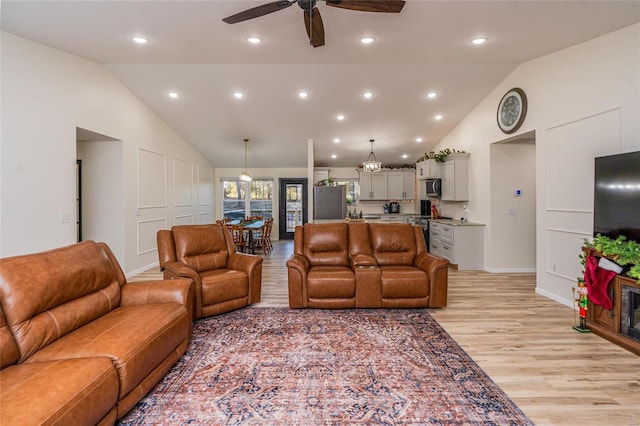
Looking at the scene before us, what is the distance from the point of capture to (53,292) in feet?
6.33

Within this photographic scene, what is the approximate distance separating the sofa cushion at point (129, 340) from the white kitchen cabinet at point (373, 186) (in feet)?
21.8

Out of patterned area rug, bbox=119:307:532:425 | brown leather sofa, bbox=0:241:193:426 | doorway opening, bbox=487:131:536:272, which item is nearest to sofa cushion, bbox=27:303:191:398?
brown leather sofa, bbox=0:241:193:426

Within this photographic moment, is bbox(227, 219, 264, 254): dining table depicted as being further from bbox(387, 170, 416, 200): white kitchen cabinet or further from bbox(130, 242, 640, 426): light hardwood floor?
bbox(387, 170, 416, 200): white kitchen cabinet

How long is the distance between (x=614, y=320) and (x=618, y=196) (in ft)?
3.73

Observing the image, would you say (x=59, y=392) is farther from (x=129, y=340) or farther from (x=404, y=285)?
(x=404, y=285)

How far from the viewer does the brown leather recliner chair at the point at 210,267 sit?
3.31 meters

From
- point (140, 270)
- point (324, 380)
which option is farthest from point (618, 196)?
point (140, 270)

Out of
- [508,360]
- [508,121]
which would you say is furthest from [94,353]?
[508,121]

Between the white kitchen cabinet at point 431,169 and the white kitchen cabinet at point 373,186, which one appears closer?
the white kitchen cabinet at point 431,169

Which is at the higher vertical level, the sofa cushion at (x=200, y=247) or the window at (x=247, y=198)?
the window at (x=247, y=198)

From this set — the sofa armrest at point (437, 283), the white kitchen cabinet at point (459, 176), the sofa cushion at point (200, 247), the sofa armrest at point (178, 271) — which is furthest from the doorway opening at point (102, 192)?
the white kitchen cabinet at point (459, 176)

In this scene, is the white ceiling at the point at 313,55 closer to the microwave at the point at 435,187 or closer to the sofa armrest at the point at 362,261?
the microwave at the point at 435,187

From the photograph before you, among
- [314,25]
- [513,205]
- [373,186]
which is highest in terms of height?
[314,25]

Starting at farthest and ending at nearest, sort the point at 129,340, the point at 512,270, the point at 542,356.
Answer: the point at 512,270 → the point at 542,356 → the point at 129,340
